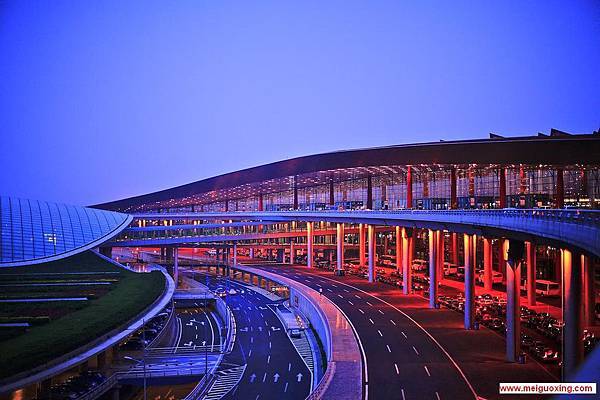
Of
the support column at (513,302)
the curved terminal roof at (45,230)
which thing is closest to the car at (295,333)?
the support column at (513,302)

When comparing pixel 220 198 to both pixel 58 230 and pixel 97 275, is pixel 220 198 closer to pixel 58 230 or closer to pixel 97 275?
pixel 58 230

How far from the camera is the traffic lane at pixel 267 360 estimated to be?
2609 cm

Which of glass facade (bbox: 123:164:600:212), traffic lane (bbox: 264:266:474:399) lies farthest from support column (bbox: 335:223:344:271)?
traffic lane (bbox: 264:266:474:399)

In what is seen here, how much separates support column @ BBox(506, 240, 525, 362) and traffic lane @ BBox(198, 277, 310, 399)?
990 cm

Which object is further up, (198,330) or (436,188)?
(436,188)

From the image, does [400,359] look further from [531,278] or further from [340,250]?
[340,250]

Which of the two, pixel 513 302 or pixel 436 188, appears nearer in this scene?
pixel 513 302

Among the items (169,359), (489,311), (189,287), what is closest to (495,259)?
(489,311)

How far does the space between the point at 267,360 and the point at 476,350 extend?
11.7 meters

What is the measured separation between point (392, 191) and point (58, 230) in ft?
177

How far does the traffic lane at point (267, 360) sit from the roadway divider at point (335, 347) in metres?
2.08

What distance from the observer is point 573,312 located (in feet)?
67.7

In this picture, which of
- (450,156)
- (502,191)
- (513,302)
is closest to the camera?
(513,302)

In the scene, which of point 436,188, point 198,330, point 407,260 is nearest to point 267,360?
point 198,330
